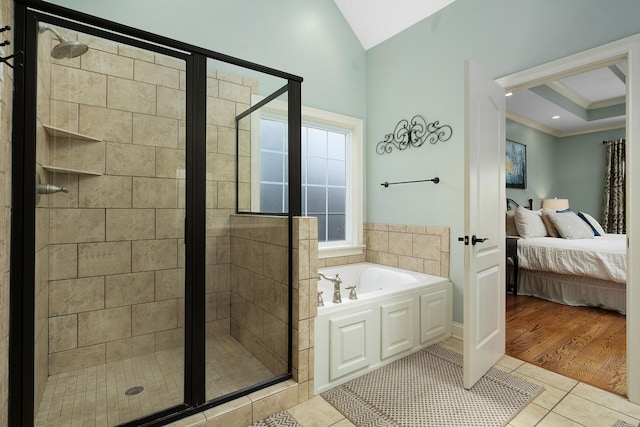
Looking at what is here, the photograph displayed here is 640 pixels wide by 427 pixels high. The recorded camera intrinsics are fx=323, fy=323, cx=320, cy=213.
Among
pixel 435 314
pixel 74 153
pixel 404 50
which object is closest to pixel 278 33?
pixel 404 50

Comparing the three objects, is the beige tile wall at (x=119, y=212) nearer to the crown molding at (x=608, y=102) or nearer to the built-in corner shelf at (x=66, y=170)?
the built-in corner shelf at (x=66, y=170)

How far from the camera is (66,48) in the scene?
152 cm

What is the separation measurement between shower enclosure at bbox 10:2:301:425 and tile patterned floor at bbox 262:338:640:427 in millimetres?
283

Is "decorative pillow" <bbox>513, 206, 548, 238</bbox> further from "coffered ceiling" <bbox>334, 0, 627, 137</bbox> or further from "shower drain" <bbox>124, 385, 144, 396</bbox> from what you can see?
"shower drain" <bbox>124, 385, 144, 396</bbox>

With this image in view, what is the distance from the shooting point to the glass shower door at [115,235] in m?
1.59

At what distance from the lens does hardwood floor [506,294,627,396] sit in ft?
7.13

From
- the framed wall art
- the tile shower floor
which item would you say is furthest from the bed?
the tile shower floor

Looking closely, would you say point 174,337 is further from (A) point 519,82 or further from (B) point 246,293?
(A) point 519,82

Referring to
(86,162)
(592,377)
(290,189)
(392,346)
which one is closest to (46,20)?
(86,162)

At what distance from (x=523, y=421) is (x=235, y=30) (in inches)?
129

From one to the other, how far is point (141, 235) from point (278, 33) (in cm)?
216

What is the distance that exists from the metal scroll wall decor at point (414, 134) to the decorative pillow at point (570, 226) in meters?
2.75

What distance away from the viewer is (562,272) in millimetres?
3668

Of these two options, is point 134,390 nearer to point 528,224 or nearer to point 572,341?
point 572,341
